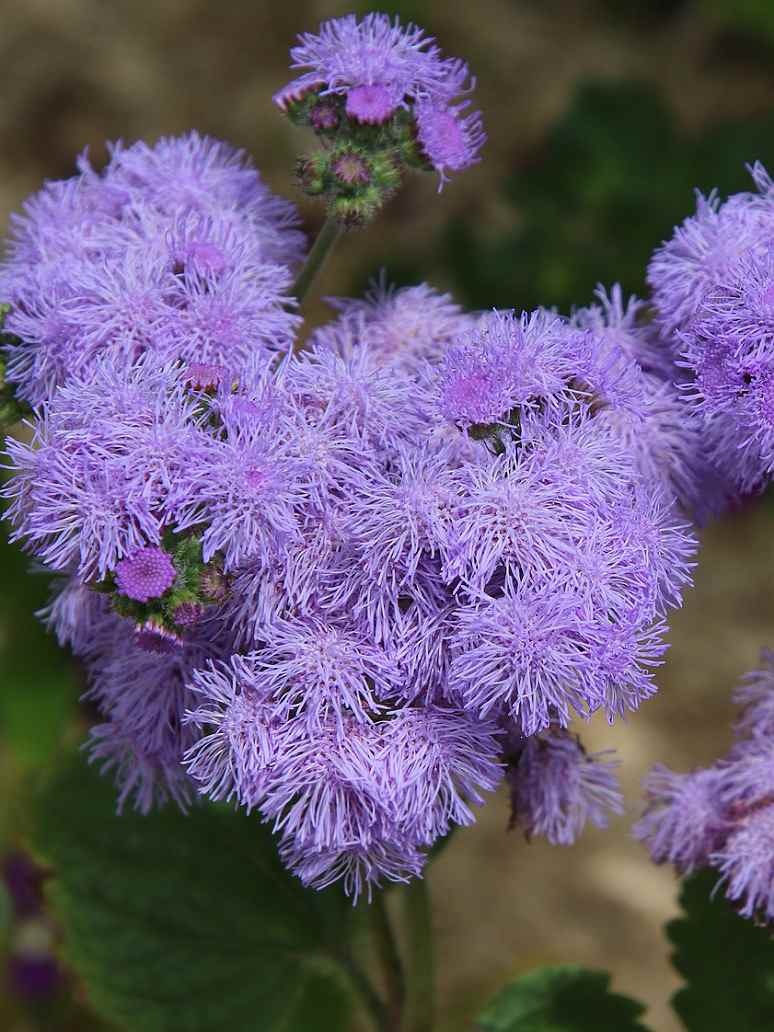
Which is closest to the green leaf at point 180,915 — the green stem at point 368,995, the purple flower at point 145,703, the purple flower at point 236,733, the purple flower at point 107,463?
the green stem at point 368,995

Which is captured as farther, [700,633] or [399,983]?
[700,633]

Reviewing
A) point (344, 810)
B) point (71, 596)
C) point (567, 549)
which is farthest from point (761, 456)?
point (71, 596)

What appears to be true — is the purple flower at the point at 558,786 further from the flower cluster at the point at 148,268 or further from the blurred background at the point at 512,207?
the blurred background at the point at 512,207

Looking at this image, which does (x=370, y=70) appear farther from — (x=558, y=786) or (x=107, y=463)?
(x=558, y=786)

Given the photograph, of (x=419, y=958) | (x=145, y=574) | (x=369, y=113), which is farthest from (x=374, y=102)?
(x=419, y=958)

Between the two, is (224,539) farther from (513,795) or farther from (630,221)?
(630,221)

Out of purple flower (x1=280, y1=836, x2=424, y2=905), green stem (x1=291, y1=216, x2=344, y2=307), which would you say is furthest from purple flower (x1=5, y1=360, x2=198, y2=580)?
purple flower (x1=280, y1=836, x2=424, y2=905)
